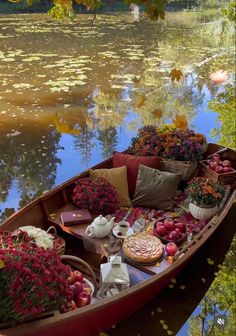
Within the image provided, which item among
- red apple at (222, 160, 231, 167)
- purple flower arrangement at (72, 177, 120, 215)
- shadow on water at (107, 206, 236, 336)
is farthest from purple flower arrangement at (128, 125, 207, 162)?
shadow on water at (107, 206, 236, 336)

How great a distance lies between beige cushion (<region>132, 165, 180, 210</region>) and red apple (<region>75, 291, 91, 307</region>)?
5.04ft

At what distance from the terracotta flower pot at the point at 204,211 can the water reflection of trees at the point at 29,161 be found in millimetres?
2264

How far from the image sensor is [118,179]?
150 inches

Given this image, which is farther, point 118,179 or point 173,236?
point 118,179

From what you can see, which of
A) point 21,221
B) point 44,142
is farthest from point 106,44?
point 21,221

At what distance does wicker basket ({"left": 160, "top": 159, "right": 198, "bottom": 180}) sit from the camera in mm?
4070

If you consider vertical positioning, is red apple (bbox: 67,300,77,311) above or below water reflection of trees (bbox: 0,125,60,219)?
above

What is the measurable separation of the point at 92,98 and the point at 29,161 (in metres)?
3.13

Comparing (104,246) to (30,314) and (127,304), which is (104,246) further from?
(30,314)

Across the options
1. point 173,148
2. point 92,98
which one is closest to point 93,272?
point 173,148

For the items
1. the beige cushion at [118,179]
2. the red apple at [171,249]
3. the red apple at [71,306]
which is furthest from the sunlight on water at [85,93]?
the red apple at [71,306]

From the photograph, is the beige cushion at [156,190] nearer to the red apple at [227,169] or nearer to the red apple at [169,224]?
the red apple at [169,224]

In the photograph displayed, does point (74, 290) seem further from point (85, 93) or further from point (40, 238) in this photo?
point (85, 93)

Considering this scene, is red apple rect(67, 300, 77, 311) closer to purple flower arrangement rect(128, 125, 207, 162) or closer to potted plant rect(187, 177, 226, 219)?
Result: potted plant rect(187, 177, 226, 219)
